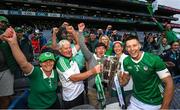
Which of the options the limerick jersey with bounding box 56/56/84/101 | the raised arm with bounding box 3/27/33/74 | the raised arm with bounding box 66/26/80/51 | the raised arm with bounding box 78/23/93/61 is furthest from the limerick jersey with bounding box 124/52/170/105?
the raised arm with bounding box 3/27/33/74

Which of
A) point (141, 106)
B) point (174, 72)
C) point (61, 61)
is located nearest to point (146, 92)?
point (141, 106)

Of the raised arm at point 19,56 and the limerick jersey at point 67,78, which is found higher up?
the raised arm at point 19,56

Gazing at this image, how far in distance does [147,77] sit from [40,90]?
1281 mm

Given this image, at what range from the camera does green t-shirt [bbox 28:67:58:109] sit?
11.1 ft

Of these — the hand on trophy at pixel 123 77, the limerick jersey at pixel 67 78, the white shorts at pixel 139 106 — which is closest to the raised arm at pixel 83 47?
the limerick jersey at pixel 67 78

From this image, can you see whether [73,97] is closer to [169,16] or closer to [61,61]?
[61,61]

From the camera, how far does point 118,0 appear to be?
47.0m

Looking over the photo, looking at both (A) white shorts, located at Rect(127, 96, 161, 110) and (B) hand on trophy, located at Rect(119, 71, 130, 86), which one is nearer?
(A) white shorts, located at Rect(127, 96, 161, 110)

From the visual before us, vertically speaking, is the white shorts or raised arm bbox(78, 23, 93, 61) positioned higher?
raised arm bbox(78, 23, 93, 61)

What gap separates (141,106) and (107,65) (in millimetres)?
668

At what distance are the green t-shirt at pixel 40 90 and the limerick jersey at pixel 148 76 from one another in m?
1.01

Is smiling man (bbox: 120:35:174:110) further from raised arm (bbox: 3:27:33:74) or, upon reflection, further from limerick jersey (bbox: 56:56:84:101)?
raised arm (bbox: 3:27:33:74)

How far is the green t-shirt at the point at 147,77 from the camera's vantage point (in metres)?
3.37

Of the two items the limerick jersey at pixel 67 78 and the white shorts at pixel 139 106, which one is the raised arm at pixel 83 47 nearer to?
the limerick jersey at pixel 67 78
